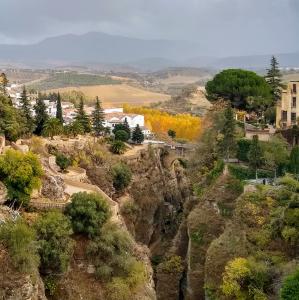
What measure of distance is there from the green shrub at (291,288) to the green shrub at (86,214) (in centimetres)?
1081

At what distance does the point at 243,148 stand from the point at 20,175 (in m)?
18.2

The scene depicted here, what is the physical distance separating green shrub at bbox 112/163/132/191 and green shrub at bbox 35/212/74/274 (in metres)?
20.0

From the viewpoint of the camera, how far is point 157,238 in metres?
54.4

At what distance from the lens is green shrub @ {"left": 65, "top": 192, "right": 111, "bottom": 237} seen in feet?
108

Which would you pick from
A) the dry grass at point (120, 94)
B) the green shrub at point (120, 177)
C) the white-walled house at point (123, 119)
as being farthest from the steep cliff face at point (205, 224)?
the dry grass at point (120, 94)

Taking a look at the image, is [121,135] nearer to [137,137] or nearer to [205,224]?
[137,137]

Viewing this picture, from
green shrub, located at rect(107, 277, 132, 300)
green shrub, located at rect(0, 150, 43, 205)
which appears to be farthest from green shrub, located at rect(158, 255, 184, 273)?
green shrub, located at rect(0, 150, 43, 205)

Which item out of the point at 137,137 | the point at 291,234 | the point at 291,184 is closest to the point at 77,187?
the point at 291,184

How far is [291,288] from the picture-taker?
26.5m

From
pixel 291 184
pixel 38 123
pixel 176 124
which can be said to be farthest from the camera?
pixel 176 124

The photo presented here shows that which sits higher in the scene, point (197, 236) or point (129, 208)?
point (197, 236)

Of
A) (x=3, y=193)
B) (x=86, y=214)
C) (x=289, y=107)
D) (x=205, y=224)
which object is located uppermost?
(x=289, y=107)

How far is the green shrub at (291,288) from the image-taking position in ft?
86.5

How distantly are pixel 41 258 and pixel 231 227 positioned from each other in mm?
11968
